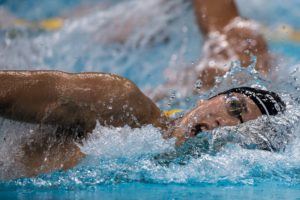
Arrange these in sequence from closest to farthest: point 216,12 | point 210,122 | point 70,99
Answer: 1. point 70,99
2. point 210,122
3. point 216,12

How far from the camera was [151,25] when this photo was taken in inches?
183

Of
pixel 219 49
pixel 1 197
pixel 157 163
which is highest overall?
pixel 219 49

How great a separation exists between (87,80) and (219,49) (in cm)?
170

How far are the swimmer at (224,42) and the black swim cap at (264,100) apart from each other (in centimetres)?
95

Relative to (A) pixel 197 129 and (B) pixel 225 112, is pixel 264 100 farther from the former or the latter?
(A) pixel 197 129

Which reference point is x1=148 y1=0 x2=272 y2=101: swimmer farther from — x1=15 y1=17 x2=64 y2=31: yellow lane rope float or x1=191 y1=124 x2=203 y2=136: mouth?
x1=15 y1=17 x2=64 y2=31: yellow lane rope float

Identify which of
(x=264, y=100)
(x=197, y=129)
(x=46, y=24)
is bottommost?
(x=197, y=129)

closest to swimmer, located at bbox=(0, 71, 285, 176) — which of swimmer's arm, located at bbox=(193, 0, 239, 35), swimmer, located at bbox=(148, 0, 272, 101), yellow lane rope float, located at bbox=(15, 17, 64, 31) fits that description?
swimmer, located at bbox=(148, 0, 272, 101)

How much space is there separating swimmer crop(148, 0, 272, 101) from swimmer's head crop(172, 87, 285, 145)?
102cm

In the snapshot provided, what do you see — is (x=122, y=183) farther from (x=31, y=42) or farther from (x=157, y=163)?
(x=31, y=42)

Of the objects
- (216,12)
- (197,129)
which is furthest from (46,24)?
(197,129)

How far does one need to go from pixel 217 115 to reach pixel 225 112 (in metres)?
0.04

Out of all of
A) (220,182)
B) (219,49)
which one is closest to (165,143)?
(220,182)

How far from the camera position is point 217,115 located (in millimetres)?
2389
